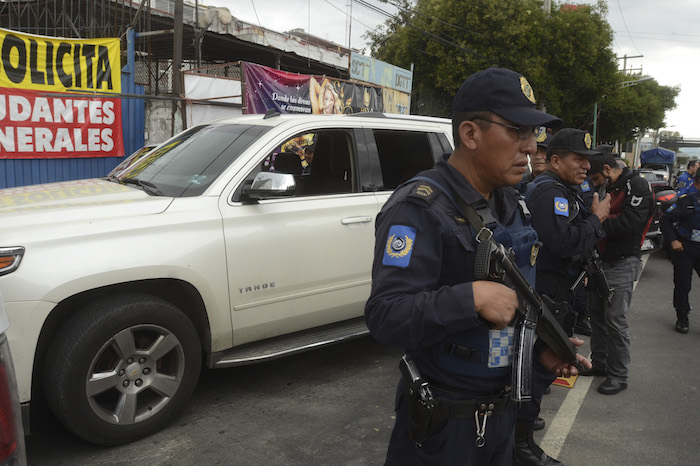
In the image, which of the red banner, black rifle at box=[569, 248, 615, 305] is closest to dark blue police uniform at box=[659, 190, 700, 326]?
black rifle at box=[569, 248, 615, 305]

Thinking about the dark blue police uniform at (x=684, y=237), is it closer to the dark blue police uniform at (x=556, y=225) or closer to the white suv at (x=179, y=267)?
the dark blue police uniform at (x=556, y=225)

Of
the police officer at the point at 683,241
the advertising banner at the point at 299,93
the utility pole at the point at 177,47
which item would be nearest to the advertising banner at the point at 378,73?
the advertising banner at the point at 299,93

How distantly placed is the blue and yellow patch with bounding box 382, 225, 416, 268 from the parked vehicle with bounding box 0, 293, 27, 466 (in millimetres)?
930

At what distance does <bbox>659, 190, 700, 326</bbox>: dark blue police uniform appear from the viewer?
18.6ft

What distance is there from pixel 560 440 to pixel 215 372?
8.06 feet

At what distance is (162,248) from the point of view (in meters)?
3.12

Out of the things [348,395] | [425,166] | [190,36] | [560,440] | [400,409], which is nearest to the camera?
[400,409]

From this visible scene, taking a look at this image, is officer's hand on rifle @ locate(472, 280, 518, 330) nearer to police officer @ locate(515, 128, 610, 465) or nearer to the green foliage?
police officer @ locate(515, 128, 610, 465)

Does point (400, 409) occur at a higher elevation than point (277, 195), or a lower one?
lower

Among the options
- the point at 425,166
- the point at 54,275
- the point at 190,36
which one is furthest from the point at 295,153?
the point at 190,36

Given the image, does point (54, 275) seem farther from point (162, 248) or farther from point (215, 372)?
point (215, 372)

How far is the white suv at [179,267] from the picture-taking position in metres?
2.84

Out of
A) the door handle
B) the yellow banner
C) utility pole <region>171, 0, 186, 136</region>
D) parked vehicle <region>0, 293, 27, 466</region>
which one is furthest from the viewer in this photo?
utility pole <region>171, 0, 186, 136</region>

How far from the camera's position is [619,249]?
13.8 feet
